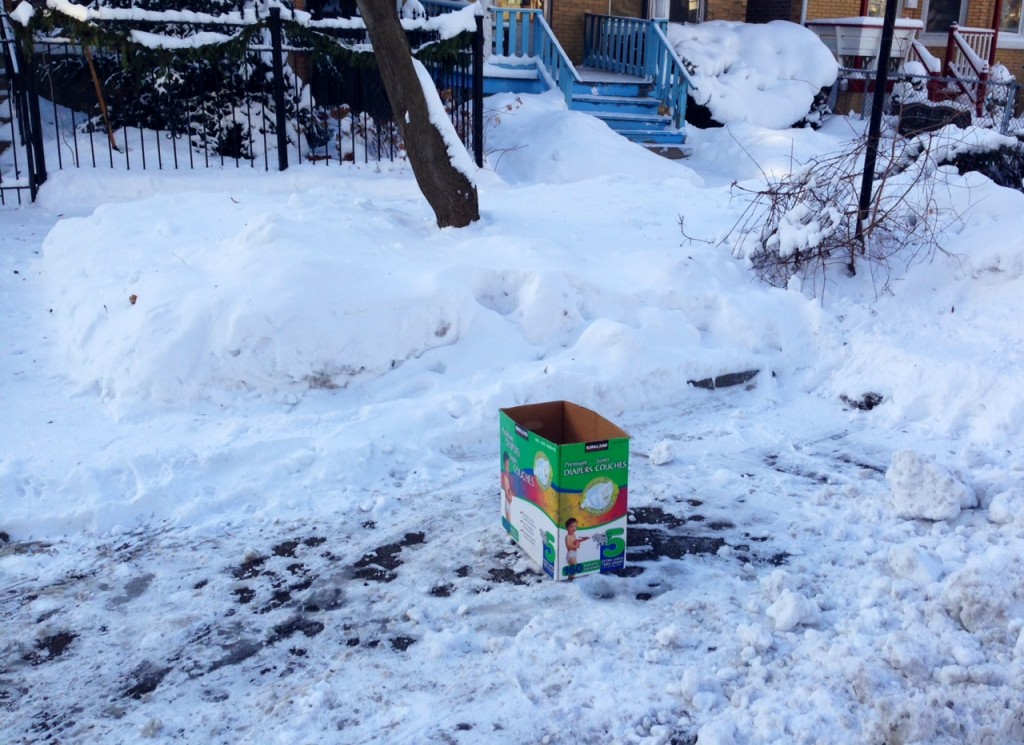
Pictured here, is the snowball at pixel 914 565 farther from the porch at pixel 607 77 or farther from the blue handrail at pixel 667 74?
the blue handrail at pixel 667 74

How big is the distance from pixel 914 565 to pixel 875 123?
3.85 meters

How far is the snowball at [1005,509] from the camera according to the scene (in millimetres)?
3648

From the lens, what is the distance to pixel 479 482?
14.0 feet

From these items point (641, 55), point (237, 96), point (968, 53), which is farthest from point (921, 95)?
point (237, 96)

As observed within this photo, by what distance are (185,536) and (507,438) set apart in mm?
1323

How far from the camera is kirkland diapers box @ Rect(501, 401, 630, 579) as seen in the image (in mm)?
3318

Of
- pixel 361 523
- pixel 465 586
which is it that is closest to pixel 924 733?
pixel 465 586

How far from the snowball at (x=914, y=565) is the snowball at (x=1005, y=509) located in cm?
48

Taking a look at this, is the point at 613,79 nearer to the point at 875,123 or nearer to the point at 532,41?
the point at 532,41

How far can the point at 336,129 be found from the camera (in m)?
11.5

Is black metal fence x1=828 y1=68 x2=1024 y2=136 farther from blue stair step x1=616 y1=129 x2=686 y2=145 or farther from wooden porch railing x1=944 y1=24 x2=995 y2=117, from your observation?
blue stair step x1=616 y1=129 x2=686 y2=145

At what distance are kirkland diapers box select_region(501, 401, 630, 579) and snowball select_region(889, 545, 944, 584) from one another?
37.0 inches

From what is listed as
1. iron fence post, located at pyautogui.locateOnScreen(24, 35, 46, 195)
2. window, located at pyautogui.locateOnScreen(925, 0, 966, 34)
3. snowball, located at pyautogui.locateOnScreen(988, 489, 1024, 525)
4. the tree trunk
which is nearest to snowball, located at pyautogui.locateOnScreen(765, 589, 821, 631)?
snowball, located at pyautogui.locateOnScreen(988, 489, 1024, 525)

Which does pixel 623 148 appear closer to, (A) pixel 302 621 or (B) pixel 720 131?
(B) pixel 720 131
